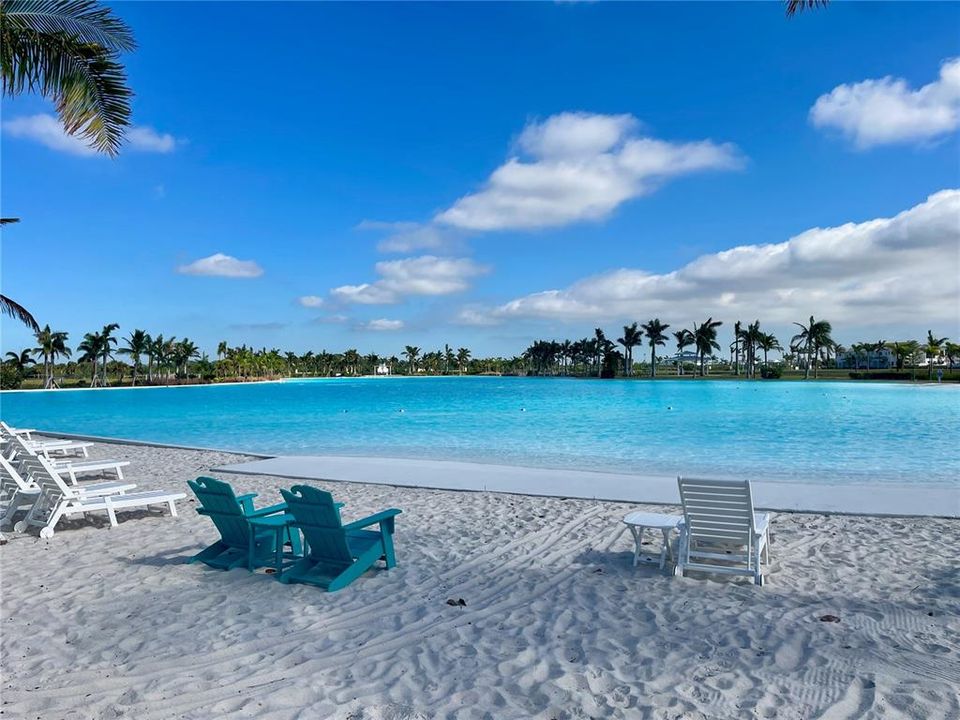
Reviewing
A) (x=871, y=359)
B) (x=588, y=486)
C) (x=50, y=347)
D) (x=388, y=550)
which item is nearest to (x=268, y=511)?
(x=388, y=550)

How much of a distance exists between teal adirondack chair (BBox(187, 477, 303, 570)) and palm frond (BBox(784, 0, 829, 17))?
283 inches

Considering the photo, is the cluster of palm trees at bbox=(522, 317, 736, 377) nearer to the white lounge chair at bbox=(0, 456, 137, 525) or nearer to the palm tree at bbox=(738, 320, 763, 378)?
the palm tree at bbox=(738, 320, 763, 378)

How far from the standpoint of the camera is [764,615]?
14.8 ft

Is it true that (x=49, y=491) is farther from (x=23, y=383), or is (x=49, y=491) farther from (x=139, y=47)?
(x=23, y=383)

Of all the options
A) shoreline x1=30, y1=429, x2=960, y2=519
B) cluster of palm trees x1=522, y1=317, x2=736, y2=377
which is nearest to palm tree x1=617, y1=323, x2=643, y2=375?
cluster of palm trees x1=522, y1=317, x2=736, y2=377

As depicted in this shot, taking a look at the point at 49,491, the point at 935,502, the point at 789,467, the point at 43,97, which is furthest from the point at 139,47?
the point at 789,467

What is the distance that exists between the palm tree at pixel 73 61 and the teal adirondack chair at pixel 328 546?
6.03 metres

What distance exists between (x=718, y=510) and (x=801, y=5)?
17.8 feet

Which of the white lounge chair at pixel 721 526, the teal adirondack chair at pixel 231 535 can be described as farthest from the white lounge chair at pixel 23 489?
the white lounge chair at pixel 721 526

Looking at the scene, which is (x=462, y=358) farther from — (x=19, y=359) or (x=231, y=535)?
(x=231, y=535)

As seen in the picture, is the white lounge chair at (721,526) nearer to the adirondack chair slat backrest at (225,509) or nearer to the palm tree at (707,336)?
the adirondack chair slat backrest at (225,509)

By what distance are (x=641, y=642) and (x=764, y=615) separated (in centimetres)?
102

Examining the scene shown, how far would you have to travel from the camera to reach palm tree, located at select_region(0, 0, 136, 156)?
7.88m

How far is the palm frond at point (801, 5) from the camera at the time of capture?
22.8ft
